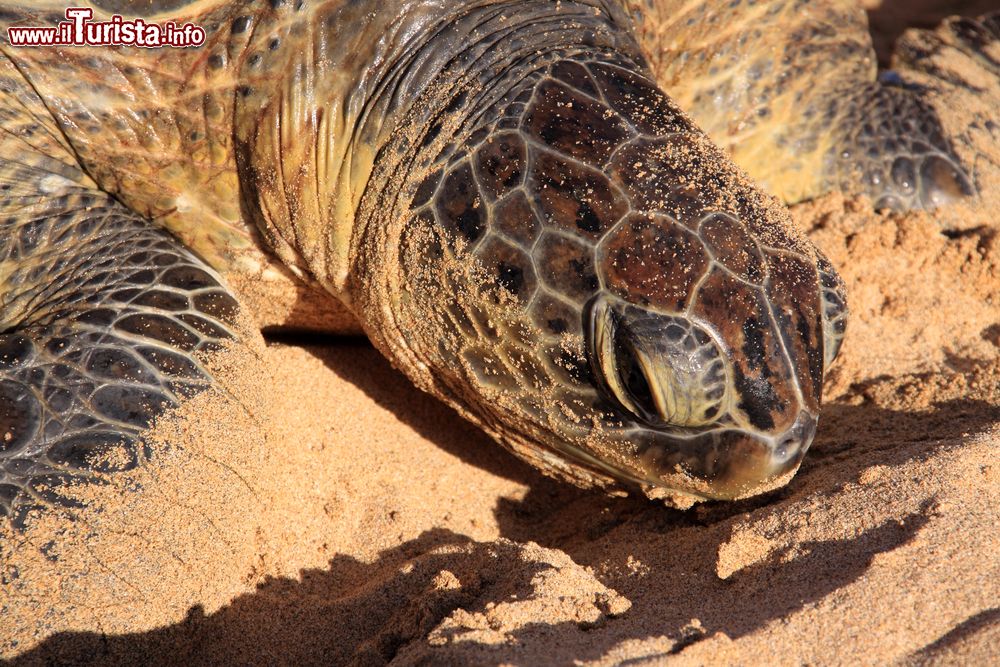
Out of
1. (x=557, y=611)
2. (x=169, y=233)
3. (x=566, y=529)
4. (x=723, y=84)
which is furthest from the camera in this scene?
(x=723, y=84)

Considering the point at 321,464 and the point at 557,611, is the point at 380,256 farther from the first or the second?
the point at 557,611

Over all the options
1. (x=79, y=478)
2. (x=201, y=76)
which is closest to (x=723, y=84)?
(x=201, y=76)

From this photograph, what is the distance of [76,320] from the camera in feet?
8.34

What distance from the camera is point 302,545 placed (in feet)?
8.12

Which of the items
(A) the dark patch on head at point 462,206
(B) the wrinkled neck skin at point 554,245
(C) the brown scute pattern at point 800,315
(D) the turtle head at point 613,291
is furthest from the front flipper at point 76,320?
(C) the brown scute pattern at point 800,315

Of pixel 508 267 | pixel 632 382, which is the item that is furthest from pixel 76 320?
pixel 632 382

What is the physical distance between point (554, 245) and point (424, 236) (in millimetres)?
412

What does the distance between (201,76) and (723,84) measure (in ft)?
7.34

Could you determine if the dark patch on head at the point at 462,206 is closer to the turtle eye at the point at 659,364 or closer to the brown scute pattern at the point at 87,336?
the turtle eye at the point at 659,364

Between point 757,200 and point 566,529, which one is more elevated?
point 757,200

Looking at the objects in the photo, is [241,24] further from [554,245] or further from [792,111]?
[792,111]

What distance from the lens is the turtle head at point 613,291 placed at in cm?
210

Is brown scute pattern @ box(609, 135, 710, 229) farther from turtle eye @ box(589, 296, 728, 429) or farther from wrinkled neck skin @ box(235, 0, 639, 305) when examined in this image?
wrinkled neck skin @ box(235, 0, 639, 305)

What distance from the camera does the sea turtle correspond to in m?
2.15
